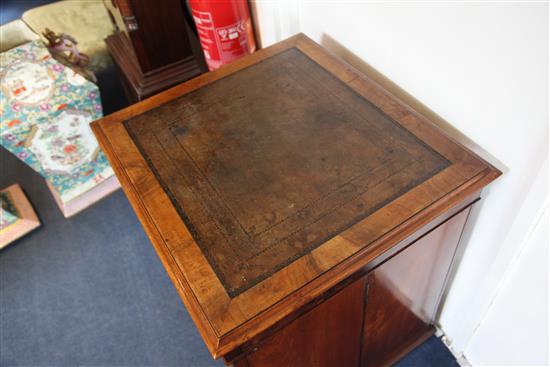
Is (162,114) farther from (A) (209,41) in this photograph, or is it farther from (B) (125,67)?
(B) (125,67)

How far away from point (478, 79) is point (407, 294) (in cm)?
39

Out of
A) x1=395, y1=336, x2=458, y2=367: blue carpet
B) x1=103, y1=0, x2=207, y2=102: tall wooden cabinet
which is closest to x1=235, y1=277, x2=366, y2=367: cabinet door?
x1=395, y1=336, x2=458, y2=367: blue carpet

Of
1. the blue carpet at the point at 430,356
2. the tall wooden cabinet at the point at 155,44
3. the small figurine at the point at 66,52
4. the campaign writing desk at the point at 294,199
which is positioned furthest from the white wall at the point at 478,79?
the small figurine at the point at 66,52

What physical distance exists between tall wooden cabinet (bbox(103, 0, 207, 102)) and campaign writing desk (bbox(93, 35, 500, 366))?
263 mm

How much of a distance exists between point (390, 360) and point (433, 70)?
66 centimetres

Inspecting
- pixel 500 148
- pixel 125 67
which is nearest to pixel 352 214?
pixel 500 148

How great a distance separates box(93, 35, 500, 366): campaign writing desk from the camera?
20.6 inches

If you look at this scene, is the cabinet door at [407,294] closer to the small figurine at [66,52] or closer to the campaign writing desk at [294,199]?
the campaign writing desk at [294,199]

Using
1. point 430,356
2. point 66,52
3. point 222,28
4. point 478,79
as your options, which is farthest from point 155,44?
point 430,356

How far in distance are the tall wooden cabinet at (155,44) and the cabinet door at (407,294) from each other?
0.70m

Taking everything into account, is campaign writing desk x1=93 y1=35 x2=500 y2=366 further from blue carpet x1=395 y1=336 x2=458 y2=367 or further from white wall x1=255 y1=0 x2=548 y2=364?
blue carpet x1=395 y1=336 x2=458 y2=367

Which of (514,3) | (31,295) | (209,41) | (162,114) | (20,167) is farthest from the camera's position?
(20,167)

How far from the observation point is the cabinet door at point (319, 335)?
0.57 metres

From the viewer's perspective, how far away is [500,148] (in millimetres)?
594
